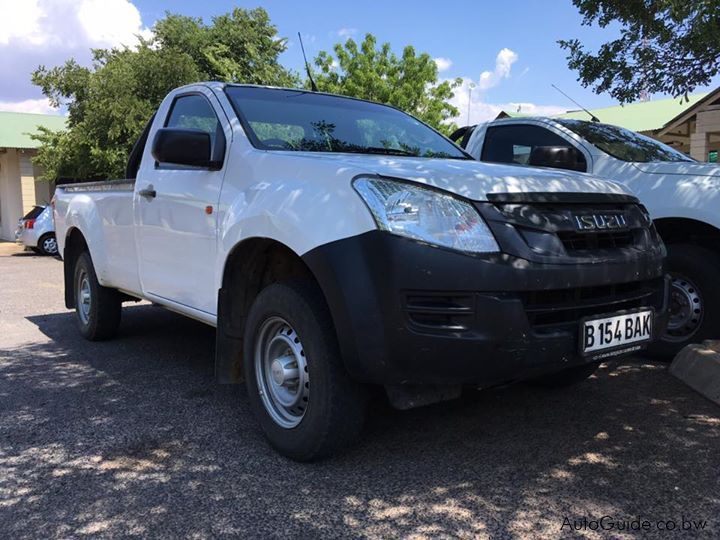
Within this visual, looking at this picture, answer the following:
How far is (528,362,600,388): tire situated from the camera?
4098 millimetres

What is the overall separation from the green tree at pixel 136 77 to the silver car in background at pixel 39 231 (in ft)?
3.56

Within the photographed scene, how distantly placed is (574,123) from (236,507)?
4541 millimetres

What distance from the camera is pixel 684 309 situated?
15.9ft

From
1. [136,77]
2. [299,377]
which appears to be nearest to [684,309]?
[299,377]

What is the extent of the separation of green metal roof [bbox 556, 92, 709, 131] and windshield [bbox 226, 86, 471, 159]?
1772 cm

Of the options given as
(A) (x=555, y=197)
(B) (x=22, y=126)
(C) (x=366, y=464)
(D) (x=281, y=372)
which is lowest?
(C) (x=366, y=464)

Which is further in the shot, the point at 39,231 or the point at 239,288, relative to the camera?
the point at 39,231

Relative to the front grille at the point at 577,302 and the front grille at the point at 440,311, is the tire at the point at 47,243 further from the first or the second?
the front grille at the point at 577,302

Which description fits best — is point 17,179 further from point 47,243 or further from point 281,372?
point 281,372

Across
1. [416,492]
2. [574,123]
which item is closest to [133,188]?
[416,492]

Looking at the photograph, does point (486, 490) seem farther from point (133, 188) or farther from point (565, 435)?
point (133, 188)

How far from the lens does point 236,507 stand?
2.80 m

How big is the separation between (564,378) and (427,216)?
2.09 metres

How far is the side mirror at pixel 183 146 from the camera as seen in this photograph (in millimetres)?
3570
